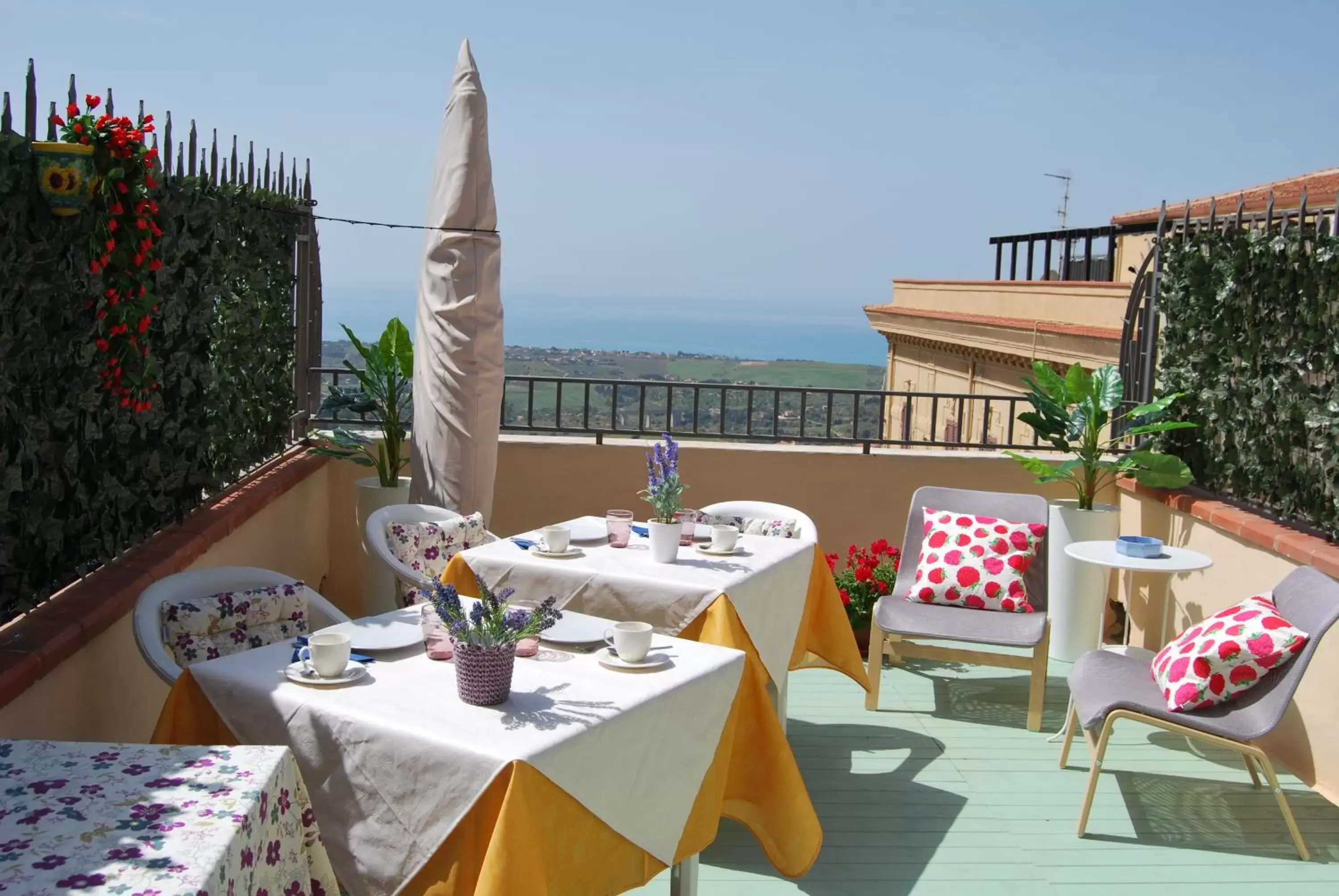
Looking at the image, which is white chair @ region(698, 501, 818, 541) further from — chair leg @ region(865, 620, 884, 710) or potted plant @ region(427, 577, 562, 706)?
potted plant @ region(427, 577, 562, 706)

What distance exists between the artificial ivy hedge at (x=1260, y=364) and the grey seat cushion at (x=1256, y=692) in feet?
2.29

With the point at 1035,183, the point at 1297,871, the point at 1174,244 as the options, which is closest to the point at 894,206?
the point at 1035,183

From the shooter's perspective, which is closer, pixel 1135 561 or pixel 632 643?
pixel 632 643

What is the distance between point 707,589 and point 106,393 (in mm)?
2036

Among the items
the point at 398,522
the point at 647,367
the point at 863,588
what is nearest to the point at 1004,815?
the point at 863,588

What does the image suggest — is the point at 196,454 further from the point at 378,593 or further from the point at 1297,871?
the point at 1297,871

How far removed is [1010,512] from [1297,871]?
2.25 metres

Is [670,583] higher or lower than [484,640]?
lower

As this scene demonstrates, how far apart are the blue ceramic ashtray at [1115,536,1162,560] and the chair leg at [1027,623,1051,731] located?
0.47 meters

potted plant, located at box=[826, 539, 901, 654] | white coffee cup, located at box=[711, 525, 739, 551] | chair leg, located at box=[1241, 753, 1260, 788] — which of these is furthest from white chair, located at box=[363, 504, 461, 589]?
chair leg, located at box=[1241, 753, 1260, 788]

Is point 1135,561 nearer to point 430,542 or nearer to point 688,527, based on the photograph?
point 688,527

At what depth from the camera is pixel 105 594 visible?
3521mm

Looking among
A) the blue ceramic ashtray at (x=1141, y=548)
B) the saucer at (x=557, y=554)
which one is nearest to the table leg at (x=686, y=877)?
the saucer at (x=557, y=554)

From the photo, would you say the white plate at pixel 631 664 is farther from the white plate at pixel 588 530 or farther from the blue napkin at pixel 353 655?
the white plate at pixel 588 530
